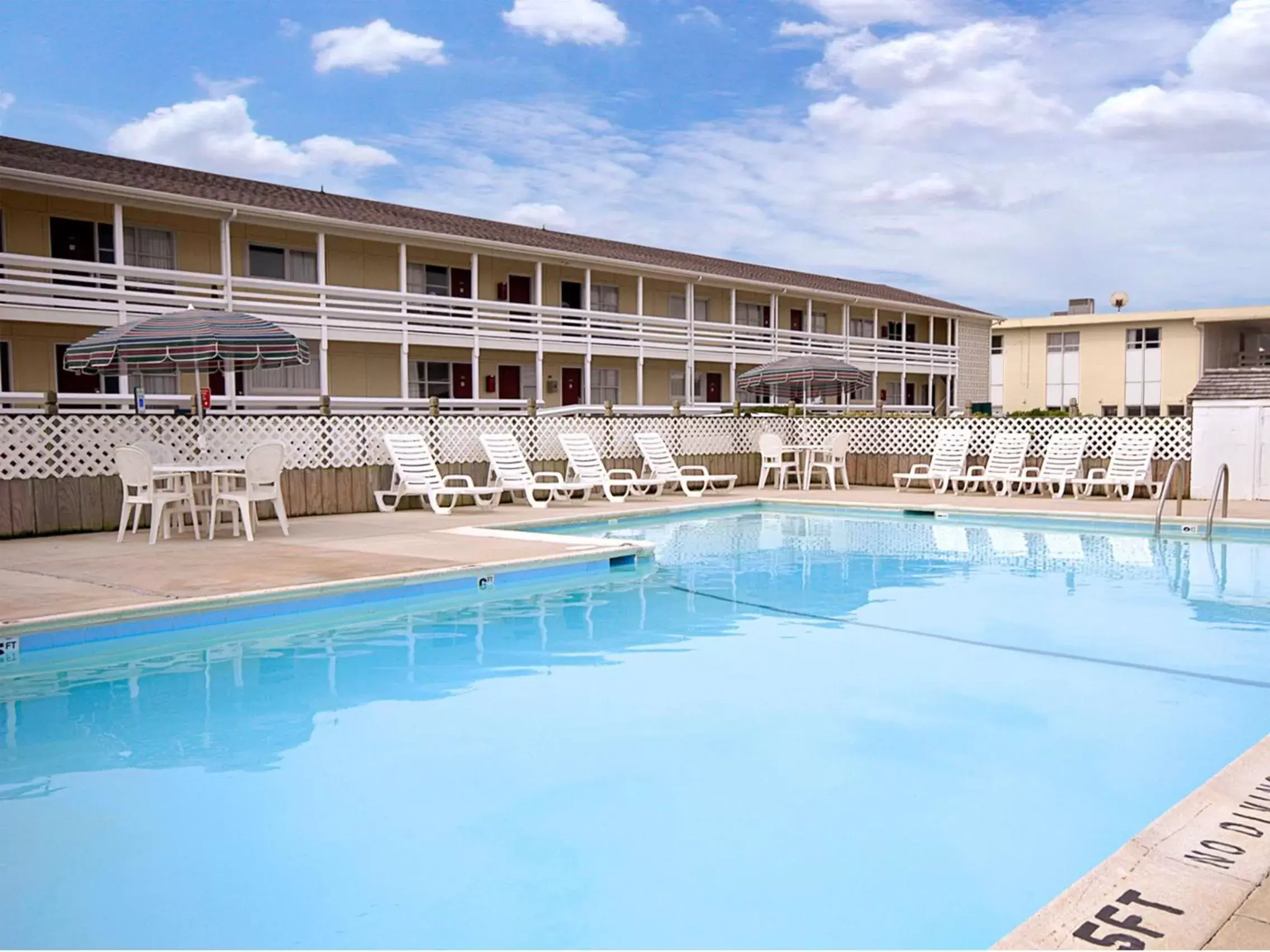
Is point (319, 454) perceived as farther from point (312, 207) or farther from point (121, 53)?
point (121, 53)

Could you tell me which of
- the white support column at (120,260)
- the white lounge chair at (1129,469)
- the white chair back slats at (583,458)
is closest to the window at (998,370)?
the white lounge chair at (1129,469)

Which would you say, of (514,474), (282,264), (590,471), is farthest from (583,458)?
(282,264)

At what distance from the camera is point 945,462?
17469 millimetres

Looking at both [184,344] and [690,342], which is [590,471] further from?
[690,342]

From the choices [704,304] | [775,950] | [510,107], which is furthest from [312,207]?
[775,950]

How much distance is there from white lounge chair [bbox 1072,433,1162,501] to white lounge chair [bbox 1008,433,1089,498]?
20 centimetres

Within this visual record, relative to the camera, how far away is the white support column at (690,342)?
1029 inches

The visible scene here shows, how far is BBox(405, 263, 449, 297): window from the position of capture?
2328cm

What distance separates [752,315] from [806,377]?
45.4ft

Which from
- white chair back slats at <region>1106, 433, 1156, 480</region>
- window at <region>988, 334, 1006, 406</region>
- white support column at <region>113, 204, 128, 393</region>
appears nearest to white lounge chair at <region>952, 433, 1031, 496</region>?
white chair back slats at <region>1106, 433, 1156, 480</region>

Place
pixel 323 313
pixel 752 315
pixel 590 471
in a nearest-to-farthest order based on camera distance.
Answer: pixel 590 471 < pixel 323 313 < pixel 752 315

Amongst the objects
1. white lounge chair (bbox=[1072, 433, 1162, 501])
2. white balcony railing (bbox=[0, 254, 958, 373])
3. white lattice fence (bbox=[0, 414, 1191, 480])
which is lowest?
white lounge chair (bbox=[1072, 433, 1162, 501])

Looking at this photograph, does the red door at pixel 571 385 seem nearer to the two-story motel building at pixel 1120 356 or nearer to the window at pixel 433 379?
the window at pixel 433 379

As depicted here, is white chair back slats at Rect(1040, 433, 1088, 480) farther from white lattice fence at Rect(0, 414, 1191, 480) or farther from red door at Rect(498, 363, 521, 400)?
red door at Rect(498, 363, 521, 400)
